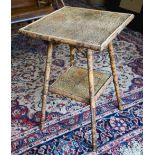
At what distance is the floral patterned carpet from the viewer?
163 centimetres

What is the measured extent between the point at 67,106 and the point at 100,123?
1.04ft

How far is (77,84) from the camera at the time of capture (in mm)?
1725

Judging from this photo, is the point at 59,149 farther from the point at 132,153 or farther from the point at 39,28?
the point at 39,28

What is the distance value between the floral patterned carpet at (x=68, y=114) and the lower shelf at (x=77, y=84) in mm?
276

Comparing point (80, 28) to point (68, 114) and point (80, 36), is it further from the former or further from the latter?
point (68, 114)

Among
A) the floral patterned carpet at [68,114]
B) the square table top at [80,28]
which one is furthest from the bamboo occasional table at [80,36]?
the floral patterned carpet at [68,114]

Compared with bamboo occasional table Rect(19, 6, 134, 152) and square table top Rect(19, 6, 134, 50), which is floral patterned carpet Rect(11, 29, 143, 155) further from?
square table top Rect(19, 6, 134, 50)

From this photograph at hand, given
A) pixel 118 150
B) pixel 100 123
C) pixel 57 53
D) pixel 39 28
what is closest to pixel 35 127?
pixel 100 123

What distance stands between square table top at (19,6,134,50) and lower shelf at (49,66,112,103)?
40 centimetres

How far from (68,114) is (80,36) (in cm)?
75

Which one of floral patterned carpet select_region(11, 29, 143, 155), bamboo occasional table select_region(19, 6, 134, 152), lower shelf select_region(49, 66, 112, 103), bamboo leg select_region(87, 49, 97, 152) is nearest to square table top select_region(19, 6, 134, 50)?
bamboo occasional table select_region(19, 6, 134, 152)

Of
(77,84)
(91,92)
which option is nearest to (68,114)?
(77,84)

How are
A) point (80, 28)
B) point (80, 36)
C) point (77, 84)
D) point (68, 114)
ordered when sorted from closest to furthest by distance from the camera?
point (80, 36) < point (80, 28) < point (77, 84) < point (68, 114)

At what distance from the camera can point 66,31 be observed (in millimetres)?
1409
